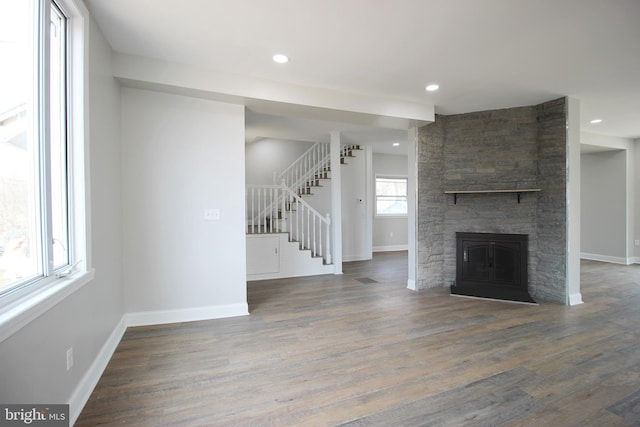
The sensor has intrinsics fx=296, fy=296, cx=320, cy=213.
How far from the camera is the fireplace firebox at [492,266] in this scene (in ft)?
13.7

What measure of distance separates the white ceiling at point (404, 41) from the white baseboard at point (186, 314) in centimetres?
257

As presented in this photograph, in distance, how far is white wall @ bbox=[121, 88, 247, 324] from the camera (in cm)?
304

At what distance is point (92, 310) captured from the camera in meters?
2.10

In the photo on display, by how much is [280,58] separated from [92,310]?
2.60 metres

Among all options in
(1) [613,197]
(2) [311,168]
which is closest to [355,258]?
(2) [311,168]

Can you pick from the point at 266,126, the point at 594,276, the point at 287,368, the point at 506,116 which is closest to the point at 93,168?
the point at 287,368

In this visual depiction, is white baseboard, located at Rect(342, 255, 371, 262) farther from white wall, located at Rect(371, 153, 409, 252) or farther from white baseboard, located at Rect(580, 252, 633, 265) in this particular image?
white baseboard, located at Rect(580, 252, 633, 265)

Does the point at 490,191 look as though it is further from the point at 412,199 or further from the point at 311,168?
the point at 311,168

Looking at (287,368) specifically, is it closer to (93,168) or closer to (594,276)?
(93,168)

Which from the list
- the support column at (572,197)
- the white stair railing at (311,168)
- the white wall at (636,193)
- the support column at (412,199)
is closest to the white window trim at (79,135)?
the support column at (412,199)

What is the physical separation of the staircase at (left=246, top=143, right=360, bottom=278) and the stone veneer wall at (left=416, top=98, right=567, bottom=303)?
1.98 metres

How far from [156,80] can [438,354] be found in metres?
3.59

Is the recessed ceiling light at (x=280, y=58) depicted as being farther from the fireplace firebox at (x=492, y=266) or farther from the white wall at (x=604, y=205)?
the white wall at (x=604, y=205)

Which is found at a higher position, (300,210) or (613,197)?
(613,197)
